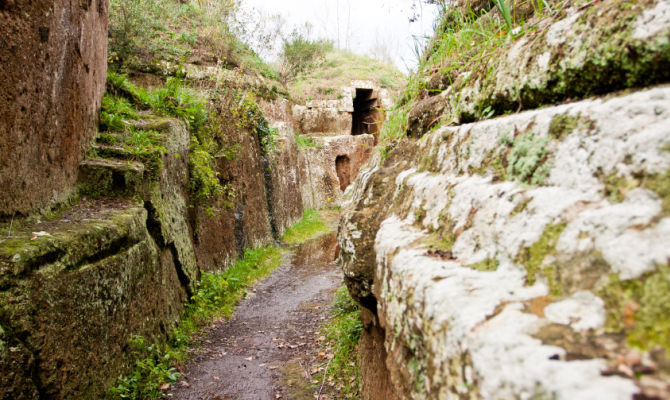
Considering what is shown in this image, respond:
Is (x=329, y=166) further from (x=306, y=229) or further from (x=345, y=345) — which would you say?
(x=345, y=345)

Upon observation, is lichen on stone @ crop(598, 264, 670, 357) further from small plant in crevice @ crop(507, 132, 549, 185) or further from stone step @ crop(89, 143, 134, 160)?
stone step @ crop(89, 143, 134, 160)

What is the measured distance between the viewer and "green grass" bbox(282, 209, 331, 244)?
11970mm

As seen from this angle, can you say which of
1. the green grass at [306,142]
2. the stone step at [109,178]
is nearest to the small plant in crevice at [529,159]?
the stone step at [109,178]

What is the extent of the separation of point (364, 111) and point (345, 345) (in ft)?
66.4

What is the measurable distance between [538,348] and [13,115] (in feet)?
12.3

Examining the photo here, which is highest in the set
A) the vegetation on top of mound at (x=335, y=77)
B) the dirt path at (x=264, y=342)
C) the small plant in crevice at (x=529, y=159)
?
the vegetation on top of mound at (x=335, y=77)

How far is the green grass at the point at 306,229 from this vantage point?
39.3 feet

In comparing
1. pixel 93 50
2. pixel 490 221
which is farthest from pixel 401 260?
pixel 93 50

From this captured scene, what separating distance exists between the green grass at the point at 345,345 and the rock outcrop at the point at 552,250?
2172 millimetres

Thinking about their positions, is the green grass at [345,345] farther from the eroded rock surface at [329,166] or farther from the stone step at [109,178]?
the eroded rock surface at [329,166]

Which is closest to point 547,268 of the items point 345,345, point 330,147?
point 345,345

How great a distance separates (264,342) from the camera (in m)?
5.00

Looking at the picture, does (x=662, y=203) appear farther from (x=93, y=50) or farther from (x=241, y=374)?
(x=93, y=50)

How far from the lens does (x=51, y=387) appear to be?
2611mm
